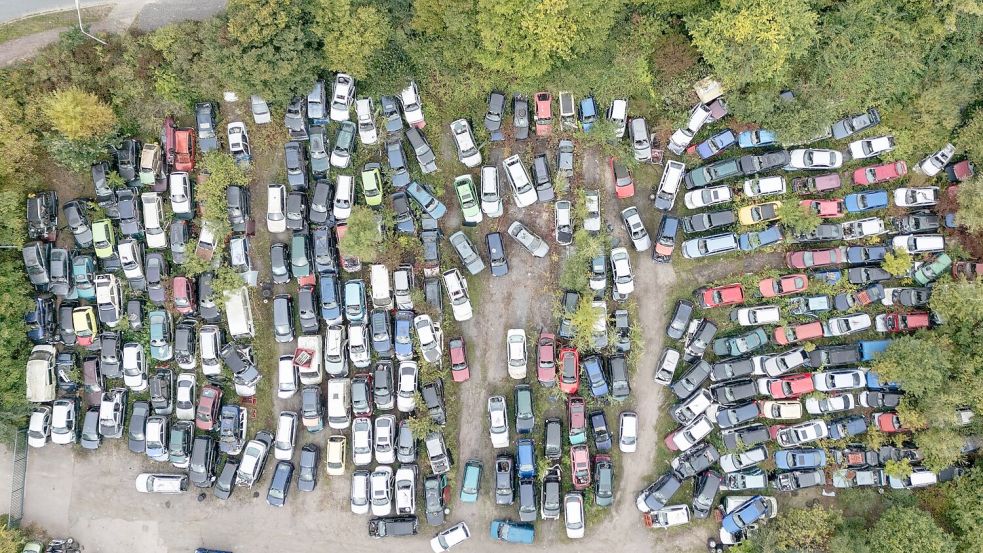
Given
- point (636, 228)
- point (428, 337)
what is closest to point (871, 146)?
point (636, 228)

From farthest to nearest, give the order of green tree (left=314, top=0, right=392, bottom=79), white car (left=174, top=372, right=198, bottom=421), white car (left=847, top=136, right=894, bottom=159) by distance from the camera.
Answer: white car (left=174, top=372, right=198, bottom=421) < white car (left=847, top=136, right=894, bottom=159) < green tree (left=314, top=0, right=392, bottom=79)

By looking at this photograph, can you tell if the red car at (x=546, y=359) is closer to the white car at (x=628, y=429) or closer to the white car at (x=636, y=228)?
the white car at (x=628, y=429)

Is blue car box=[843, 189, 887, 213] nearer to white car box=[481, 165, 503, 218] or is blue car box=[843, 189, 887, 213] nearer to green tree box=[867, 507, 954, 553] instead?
green tree box=[867, 507, 954, 553]

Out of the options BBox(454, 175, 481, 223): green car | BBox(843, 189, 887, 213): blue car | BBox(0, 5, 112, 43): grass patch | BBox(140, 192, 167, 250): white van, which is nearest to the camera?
BBox(0, 5, 112, 43): grass patch

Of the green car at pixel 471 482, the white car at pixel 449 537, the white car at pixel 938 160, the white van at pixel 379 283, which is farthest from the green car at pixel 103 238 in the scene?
the white car at pixel 938 160

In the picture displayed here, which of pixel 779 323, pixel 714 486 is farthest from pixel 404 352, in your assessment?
pixel 779 323

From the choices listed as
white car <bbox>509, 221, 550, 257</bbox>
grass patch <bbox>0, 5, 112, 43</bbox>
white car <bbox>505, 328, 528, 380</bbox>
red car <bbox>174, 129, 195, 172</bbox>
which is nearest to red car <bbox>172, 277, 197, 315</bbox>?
red car <bbox>174, 129, 195, 172</bbox>
